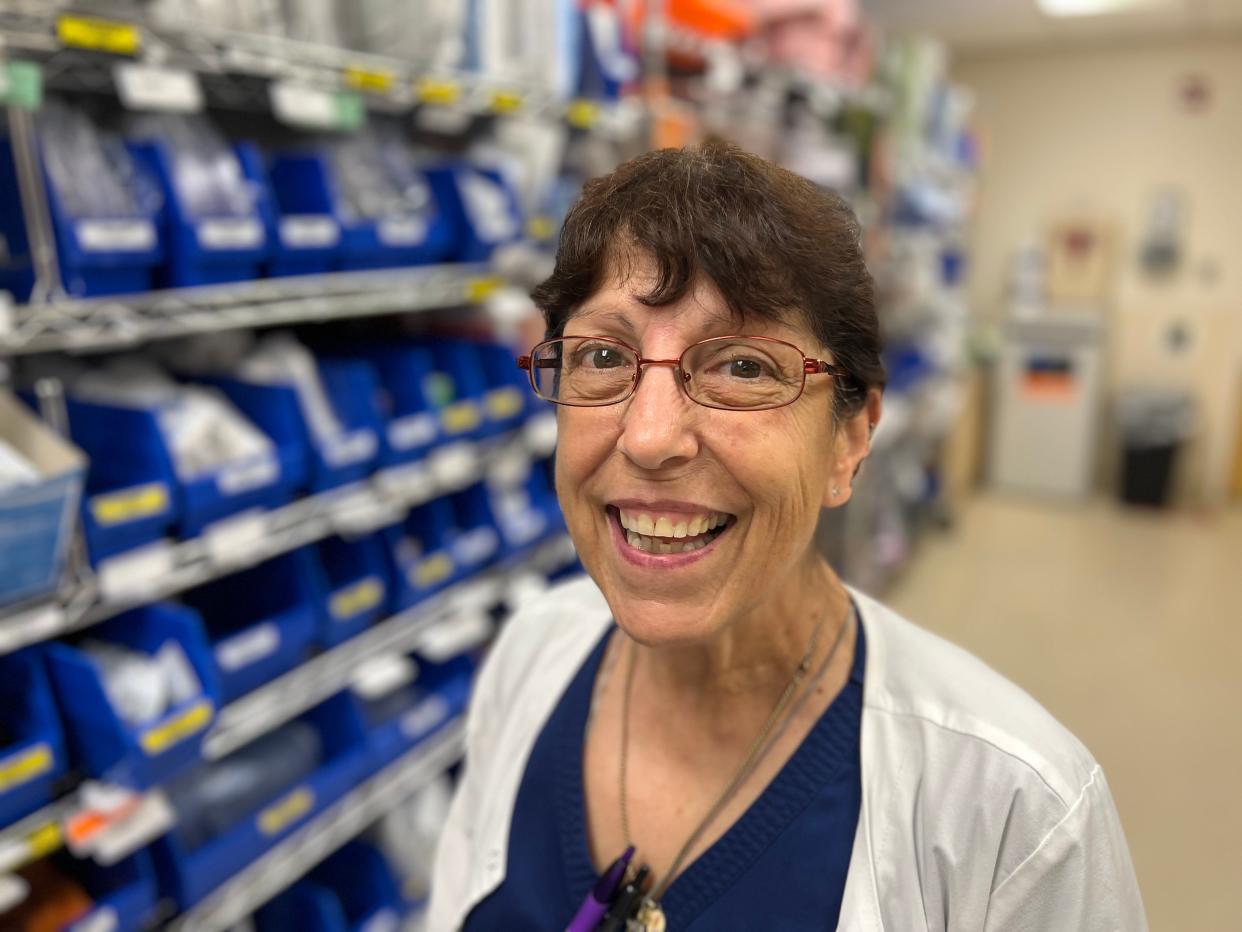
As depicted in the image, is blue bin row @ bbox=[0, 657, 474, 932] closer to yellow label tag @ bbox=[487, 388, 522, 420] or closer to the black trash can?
yellow label tag @ bbox=[487, 388, 522, 420]

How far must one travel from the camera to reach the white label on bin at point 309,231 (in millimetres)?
1771

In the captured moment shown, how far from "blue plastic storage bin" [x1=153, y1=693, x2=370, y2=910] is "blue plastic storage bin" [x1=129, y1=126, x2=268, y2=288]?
1.01 m

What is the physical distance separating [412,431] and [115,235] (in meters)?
0.78

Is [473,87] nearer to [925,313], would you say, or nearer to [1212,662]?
[925,313]

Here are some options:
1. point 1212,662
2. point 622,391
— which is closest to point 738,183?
point 622,391

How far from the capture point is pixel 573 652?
1.27m

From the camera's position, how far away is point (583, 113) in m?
2.50

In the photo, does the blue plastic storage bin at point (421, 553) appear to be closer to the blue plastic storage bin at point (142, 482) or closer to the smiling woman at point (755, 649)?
the blue plastic storage bin at point (142, 482)

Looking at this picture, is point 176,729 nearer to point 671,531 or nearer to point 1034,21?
point 671,531

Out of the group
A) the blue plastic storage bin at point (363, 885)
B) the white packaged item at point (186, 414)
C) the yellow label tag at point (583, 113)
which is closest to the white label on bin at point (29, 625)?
the white packaged item at point (186, 414)

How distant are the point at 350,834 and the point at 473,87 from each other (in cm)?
178

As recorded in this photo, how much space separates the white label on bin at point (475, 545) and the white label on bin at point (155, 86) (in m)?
1.20

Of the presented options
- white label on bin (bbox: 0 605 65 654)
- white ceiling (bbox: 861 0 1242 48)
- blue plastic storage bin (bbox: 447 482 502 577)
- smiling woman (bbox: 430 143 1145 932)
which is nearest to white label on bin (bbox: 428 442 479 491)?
blue plastic storage bin (bbox: 447 482 502 577)

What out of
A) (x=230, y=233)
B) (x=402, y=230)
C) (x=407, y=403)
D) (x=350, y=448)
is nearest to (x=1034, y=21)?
(x=402, y=230)
